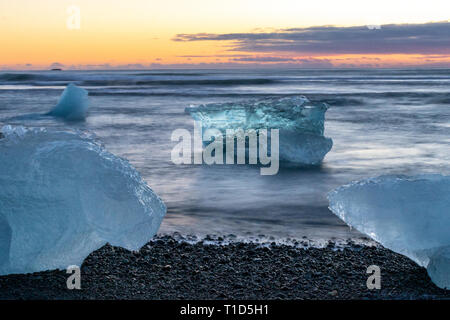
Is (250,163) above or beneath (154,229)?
beneath

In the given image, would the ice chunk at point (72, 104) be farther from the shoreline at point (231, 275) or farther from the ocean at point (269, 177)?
the shoreline at point (231, 275)

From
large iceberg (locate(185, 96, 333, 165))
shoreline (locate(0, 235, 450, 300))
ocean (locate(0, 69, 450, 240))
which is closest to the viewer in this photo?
shoreline (locate(0, 235, 450, 300))

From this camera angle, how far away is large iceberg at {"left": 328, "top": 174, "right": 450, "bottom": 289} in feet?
10.6

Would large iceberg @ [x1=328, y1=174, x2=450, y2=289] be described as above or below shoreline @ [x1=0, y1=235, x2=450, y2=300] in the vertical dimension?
above

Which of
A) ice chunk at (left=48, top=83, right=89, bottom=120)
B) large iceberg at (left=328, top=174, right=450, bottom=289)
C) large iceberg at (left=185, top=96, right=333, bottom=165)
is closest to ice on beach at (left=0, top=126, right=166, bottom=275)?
large iceberg at (left=328, top=174, right=450, bottom=289)

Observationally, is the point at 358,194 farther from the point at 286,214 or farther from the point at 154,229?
the point at 286,214

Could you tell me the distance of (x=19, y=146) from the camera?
3.44m

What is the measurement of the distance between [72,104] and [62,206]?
1243 cm

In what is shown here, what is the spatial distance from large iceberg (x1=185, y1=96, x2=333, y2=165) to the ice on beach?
4650mm

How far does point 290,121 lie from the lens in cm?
781

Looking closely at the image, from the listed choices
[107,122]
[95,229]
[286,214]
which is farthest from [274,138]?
[107,122]

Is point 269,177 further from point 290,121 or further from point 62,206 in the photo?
point 62,206

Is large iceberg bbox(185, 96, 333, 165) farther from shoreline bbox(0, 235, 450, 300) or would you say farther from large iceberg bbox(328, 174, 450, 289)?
large iceberg bbox(328, 174, 450, 289)
